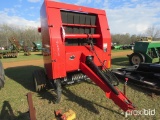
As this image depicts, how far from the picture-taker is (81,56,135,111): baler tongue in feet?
9.97

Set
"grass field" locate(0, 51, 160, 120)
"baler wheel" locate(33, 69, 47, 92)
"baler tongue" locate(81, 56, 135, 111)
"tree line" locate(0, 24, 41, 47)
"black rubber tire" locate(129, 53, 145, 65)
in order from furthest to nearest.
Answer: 1. "tree line" locate(0, 24, 41, 47)
2. "black rubber tire" locate(129, 53, 145, 65)
3. "baler wheel" locate(33, 69, 47, 92)
4. "grass field" locate(0, 51, 160, 120)
5. "baler tongue" locate(81, 56, 135, 111)

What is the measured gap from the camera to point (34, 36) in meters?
39.8

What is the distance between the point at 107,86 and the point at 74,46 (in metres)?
1.63

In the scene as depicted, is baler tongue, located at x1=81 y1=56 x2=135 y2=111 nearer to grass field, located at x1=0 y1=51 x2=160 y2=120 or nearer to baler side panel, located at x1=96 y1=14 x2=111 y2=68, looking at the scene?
grass field, located at x1=0 y1=51 x2=160 y2=120

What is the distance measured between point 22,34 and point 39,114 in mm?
38028

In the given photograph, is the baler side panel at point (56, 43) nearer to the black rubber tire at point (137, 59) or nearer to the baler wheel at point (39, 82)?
the baler wheel at point (39, 82)

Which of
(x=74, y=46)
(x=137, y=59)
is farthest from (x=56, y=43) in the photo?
(x=137, y=59)

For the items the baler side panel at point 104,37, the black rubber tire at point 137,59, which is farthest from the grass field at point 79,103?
the black rubber tire at point 137,59

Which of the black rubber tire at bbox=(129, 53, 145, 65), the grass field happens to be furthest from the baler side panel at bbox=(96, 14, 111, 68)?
the black rubber tire at bbox=(129, 53, 145, 65)

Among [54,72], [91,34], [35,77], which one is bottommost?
[35,77]

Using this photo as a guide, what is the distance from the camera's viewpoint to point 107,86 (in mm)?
3418

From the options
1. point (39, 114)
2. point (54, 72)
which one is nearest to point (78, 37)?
point (54, 72)

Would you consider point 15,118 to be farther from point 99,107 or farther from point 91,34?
point 91,34

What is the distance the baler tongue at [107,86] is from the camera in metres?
3.04
